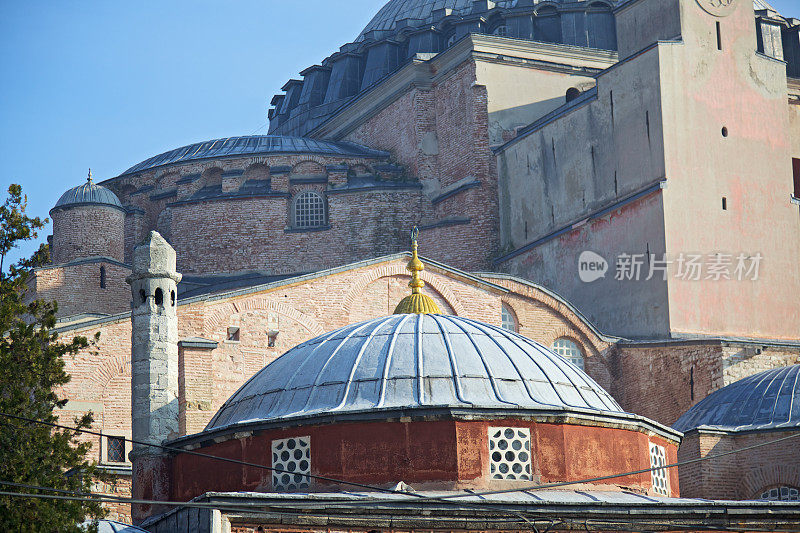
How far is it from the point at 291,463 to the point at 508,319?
1244 cm

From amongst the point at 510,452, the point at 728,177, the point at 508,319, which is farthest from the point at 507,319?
the point at 510,452

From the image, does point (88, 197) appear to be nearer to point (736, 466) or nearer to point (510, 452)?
point (736, 466)

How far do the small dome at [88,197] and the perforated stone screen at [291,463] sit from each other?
61.8ft

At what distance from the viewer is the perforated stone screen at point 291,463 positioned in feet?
56.3

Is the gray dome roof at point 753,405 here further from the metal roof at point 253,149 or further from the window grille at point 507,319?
the metal roof at point 253,149

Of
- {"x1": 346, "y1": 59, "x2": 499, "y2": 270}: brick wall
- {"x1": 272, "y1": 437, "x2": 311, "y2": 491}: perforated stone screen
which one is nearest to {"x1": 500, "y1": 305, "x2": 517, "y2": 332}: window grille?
{"x1": 346, "y1": 59, "x2": 499, "y2": 270}: brick wall

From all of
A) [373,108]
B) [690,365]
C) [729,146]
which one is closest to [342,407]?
[690,365]

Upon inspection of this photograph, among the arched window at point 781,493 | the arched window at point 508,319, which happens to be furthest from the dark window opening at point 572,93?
the arched window at point 781,493

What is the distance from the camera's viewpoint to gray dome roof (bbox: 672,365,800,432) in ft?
77.3

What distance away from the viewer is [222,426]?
18.1 metres

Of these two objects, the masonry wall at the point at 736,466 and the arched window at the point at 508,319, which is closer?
the masonry wall at the point at 736,466

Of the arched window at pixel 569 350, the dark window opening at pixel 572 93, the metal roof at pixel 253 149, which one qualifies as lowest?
the arched window at pixel 569 350

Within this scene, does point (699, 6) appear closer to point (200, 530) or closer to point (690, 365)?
point (690, 365)

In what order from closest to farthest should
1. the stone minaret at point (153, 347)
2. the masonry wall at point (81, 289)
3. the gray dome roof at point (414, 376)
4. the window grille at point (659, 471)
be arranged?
the gray dome roof at point (414, 376) → the window grille at point (659, 471) → the stone minaret at point (153, 347) → the masonry wall at point (81, 289)
